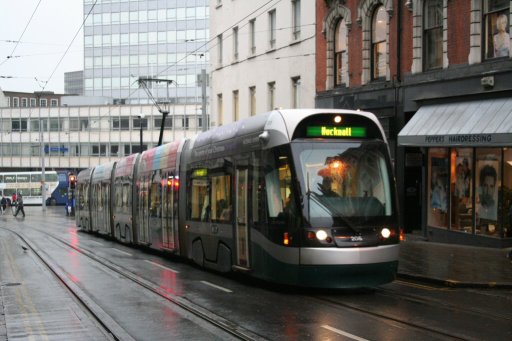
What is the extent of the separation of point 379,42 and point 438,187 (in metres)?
5.66

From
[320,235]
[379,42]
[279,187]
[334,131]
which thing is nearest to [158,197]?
[279,187]

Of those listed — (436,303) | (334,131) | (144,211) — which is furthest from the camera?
(144,211)

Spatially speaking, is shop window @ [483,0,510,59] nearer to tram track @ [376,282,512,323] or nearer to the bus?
tram track @ [376,282,512,323]

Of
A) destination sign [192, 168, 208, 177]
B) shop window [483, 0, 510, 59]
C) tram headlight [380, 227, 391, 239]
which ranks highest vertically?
shop window [483, 0, 510, 59]

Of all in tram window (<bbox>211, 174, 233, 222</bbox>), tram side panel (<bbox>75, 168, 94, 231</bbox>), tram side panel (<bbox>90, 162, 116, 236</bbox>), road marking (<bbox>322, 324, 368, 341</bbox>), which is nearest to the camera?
road marking (<bbox>322, 324, 368, 341</bbox>)

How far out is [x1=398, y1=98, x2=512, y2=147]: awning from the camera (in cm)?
1833

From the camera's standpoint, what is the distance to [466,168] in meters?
20.8

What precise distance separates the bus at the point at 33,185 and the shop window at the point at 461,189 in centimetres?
6444

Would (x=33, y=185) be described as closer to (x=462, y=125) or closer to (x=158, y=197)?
(x=158, y=197)

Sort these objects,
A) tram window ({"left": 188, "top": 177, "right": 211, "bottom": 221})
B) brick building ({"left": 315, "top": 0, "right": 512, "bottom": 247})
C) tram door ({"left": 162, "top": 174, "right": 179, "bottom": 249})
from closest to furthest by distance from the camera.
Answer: tram window ({"left": 188, "top": 177, "right": 211, "bottom": 221}), tram door ({"left": 162, "top": 174, "right": 179, "bottom": 249}), brick building ({"left": 315, "top": 0, "right": 512, "bottom": 247})

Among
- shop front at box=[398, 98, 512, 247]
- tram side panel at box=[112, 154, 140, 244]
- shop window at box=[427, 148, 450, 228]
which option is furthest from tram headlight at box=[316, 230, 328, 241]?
tram side panel at box=[112, 154, 140, 244]

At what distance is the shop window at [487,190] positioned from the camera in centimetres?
1950

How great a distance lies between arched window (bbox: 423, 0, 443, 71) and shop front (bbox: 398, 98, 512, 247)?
4.70 ft

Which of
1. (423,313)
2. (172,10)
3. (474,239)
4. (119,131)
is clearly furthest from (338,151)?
(172,10)
